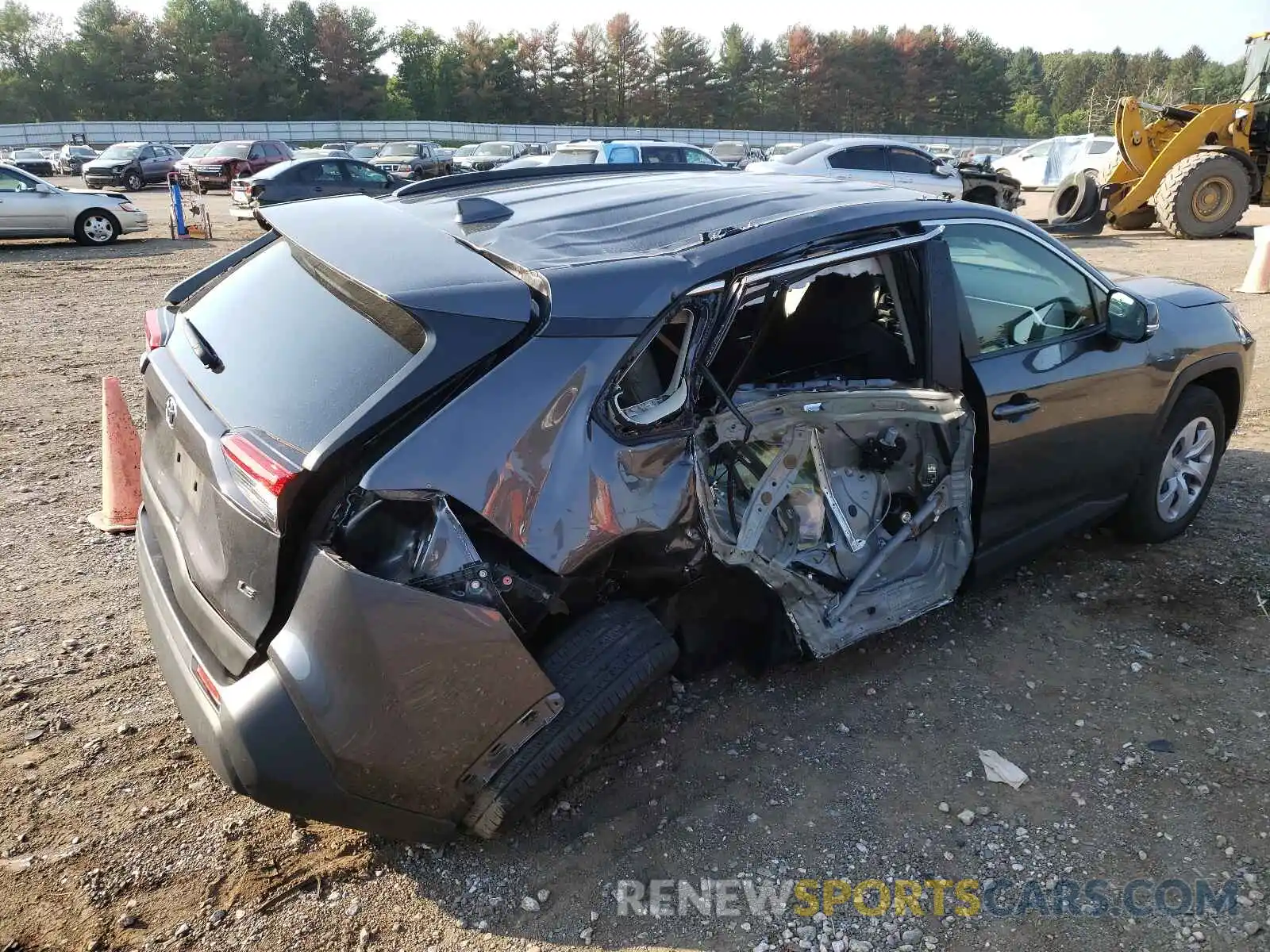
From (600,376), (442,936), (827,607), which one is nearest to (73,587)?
(442,936)

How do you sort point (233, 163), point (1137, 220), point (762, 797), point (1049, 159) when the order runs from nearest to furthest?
point (762, 797) → point (1137, 220) → point (233, 163) → point (1049, 159)

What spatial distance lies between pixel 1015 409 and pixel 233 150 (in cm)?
2899

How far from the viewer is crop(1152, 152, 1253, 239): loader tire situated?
1503cm

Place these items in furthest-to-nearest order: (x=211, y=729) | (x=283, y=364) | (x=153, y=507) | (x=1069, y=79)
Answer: (x=1069, y=79) → (x=153, y=507) → (x=283, y=364) → (x=211, y=729)

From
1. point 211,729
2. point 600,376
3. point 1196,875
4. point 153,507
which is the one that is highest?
point 600,376

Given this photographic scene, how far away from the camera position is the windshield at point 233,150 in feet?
89.0

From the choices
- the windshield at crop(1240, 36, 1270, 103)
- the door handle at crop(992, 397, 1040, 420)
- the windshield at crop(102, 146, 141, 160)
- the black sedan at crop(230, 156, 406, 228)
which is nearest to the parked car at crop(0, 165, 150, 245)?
the black sedan at crop(230, 156, 406, 228)

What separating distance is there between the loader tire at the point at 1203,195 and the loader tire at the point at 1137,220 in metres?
0.84

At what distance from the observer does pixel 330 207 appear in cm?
305

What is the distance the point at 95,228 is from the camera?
1568 cm

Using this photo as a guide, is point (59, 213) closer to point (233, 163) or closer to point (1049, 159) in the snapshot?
point (233, 163)

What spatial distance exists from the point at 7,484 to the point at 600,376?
4.25m

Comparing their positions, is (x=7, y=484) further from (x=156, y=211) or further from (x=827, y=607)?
(x=156, y=211)

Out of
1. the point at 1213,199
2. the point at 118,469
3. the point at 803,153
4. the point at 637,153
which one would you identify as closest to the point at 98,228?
the point at 637,153
